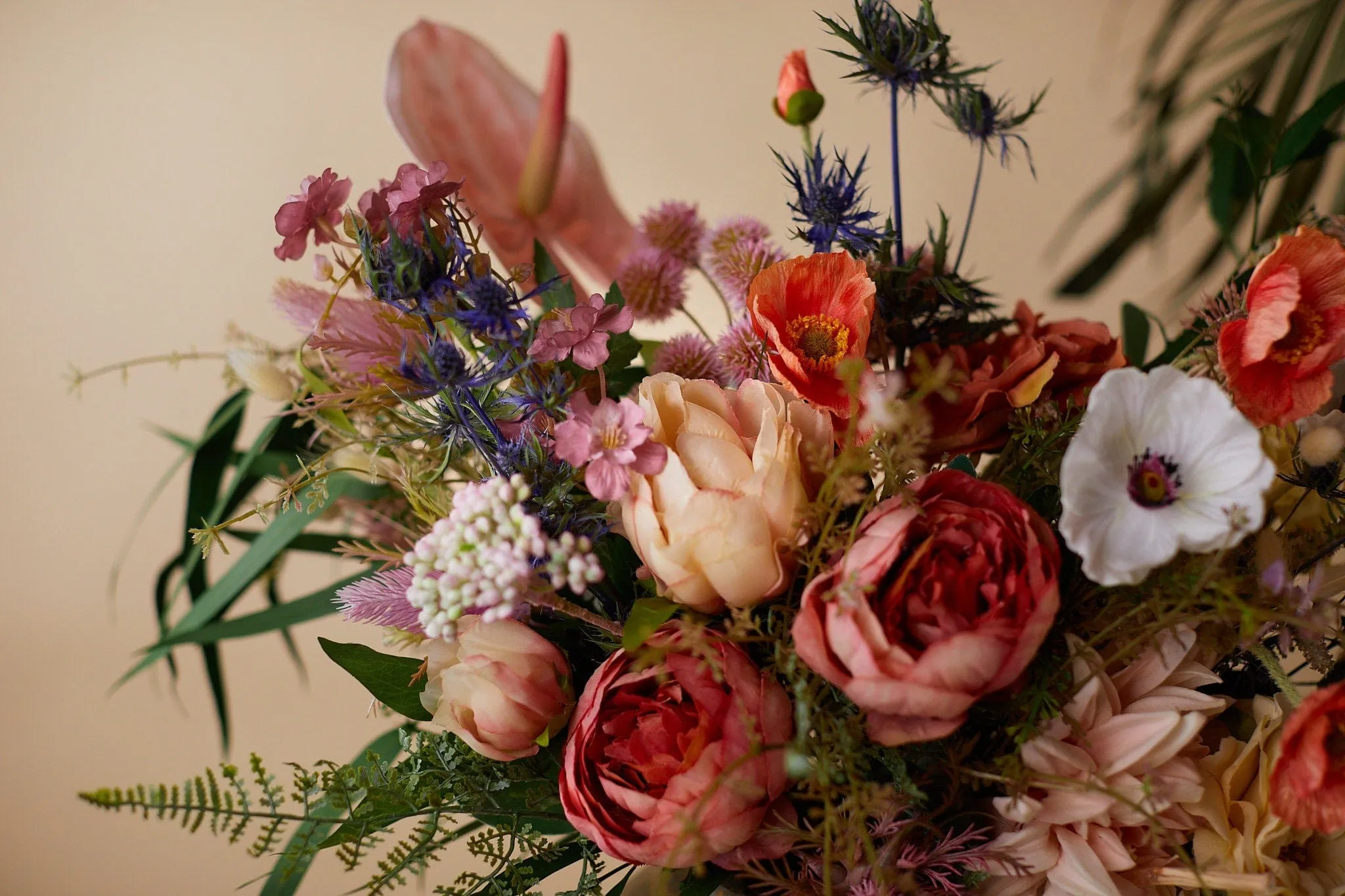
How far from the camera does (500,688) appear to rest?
0.34 m

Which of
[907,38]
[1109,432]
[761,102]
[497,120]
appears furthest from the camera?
[761,102]

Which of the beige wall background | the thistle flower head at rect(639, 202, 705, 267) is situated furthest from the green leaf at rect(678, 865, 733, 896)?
the beige wall background

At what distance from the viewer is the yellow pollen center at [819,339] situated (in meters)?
0.38

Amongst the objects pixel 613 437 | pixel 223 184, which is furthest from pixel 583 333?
pixel 223 184

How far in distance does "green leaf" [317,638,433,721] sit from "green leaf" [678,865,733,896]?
0.41 ft

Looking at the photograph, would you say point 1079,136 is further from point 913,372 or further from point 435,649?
point 435,649

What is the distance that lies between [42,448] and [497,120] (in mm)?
1052

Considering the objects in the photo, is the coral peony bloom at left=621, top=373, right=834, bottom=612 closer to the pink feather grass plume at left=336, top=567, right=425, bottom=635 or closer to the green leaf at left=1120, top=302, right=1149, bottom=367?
the pink feather grass plume at left=336, top=567, right=425, bottom=635

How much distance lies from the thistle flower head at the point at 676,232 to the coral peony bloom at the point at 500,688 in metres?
0.25

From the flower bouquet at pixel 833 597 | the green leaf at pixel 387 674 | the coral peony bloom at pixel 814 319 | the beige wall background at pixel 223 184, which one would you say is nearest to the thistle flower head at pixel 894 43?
the flower bouquet at pixel 833 597

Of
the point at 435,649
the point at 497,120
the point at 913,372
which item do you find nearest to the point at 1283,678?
the point at 913,372

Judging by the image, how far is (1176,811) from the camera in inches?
13.7

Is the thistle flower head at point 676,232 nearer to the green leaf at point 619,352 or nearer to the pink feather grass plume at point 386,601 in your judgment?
the green leaf at point 619,352

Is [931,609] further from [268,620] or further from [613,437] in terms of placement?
[268,620]
